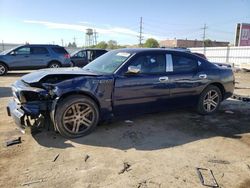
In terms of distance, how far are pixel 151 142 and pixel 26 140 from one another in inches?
88.3

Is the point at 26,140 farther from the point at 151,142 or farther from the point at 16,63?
the point at 16,63

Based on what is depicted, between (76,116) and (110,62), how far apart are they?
57.0 inches

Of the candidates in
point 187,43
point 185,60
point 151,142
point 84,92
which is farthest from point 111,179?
point 187,43

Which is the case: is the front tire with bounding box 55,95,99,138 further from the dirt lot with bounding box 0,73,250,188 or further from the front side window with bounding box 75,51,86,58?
the front side window with bounding box 75,51,86,58

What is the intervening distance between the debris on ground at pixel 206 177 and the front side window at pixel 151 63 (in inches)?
92.3

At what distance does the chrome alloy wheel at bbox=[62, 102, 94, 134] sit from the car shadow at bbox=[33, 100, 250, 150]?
198mm

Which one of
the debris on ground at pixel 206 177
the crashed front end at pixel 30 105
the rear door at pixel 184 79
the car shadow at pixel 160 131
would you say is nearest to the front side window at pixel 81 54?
the car shadow at pixel 160 131

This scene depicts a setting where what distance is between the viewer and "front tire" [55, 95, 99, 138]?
173 inches

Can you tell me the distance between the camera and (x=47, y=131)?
488cm

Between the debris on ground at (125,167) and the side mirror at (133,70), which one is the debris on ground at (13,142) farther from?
the side mirror at (133,70)

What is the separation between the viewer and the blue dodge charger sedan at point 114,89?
14.3ft

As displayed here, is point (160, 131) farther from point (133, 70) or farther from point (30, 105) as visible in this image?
point (30, 105)

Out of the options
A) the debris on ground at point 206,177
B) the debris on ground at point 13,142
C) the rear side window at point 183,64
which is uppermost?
the rear side window at point 183,64

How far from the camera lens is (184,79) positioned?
5.66 meters
